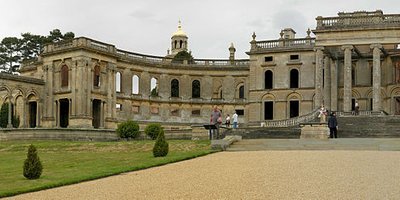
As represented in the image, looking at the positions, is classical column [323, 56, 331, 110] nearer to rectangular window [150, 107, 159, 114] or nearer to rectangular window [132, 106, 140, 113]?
rectangular window [150, 107, 159, 114]

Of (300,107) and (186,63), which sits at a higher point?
(186,63)

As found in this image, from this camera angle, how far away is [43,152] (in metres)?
38.3

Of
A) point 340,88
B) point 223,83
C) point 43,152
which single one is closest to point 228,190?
point 43,152

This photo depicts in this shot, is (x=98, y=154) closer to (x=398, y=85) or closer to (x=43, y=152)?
(x=43, y=152)

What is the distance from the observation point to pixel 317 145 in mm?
34344

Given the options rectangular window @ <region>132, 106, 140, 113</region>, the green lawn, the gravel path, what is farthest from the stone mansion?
the gravel path

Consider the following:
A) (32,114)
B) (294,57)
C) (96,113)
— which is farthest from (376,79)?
(32,114)

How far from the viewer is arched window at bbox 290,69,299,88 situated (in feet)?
227

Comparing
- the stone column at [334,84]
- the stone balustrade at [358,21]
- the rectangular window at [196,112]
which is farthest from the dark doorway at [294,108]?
the stone balustrade at [358,21]

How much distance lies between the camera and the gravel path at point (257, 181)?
17547mm

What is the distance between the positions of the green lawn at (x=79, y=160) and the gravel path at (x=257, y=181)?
950mm

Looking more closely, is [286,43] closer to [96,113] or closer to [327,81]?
[327,81]

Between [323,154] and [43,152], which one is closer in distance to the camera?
[323,154]

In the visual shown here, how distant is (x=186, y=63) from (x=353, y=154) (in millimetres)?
47644
